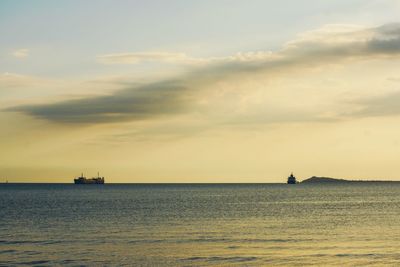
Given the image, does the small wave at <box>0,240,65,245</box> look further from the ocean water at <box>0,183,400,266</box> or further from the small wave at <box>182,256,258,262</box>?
the small wave at <box>182,256,258,262</box>

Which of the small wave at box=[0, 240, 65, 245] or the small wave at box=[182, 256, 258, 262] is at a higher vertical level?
the small wave at box=[0, 240, 65, 245]

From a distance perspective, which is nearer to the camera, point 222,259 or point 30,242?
point 222,259

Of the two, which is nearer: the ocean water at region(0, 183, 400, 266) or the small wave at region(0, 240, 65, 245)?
the ocean water at region(0, 183, 400, 266)

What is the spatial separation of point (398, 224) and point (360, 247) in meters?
26.5

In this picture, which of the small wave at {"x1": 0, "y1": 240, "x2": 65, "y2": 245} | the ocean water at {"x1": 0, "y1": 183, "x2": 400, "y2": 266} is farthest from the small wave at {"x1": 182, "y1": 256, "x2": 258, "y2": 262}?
the small wave at {"x1": 0, "y1": 240, "x2": 65, "y2": 245}

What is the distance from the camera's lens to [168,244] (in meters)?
56.6

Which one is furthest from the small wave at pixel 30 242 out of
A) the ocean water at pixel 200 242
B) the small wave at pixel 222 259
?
the small wave at pixel 222 259

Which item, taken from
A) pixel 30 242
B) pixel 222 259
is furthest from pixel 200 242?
pixel 30 242

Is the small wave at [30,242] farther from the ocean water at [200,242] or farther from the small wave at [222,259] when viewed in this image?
the small wave at [222,259]

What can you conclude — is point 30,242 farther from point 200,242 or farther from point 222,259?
point 222,259

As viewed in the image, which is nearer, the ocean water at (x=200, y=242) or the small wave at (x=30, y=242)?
→ the ocean water at (x=200, y=242)

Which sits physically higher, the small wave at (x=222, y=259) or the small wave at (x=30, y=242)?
the small wave at (x=30, y=242)

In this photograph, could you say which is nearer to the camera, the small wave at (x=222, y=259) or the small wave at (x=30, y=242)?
the small wave at (x=222, y=259)

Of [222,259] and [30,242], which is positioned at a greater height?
[30,242]
